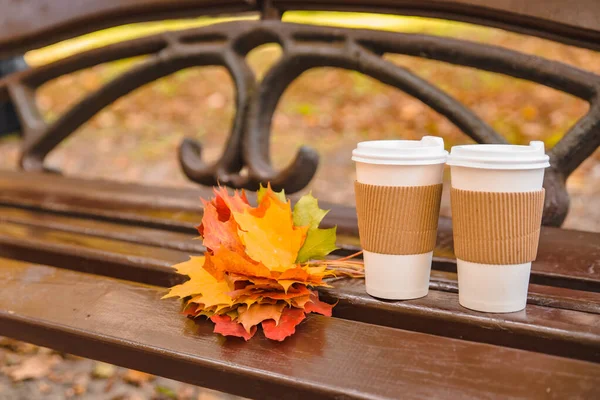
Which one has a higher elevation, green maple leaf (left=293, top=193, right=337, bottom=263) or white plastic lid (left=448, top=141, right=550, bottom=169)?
white plastic lid (left=448, top=141, right=550, bottom=169)

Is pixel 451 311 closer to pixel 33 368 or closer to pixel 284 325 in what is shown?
pixel 284 325

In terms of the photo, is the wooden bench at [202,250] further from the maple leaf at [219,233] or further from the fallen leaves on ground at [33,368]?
the fallen leaves on ground at [33,368]

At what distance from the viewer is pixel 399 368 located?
87cm

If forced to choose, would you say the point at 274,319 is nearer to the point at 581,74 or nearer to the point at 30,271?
the point at 30,271

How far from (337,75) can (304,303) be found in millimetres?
4062

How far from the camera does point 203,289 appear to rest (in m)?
1.06

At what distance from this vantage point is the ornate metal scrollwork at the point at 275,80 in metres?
1.50

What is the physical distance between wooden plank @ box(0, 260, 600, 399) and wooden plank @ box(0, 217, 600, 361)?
6 centimetres

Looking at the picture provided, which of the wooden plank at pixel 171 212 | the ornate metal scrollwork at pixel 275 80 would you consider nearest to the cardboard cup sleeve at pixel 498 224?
the wooden plank at pixel 171 212

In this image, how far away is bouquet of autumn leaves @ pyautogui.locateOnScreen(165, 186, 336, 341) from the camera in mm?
1000

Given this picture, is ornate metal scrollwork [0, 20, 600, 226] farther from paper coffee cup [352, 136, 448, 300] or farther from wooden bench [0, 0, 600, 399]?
paper coffee cup [352, 136, 448, 300]

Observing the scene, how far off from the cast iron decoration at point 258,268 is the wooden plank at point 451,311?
0.07m

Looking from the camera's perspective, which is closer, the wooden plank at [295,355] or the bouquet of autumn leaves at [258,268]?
the wooden plank at [295,355]

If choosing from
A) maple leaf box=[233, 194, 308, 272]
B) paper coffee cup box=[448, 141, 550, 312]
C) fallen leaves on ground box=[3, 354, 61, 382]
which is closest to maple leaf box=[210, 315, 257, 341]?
maple leaf box=[233, 194, 308, 272]
